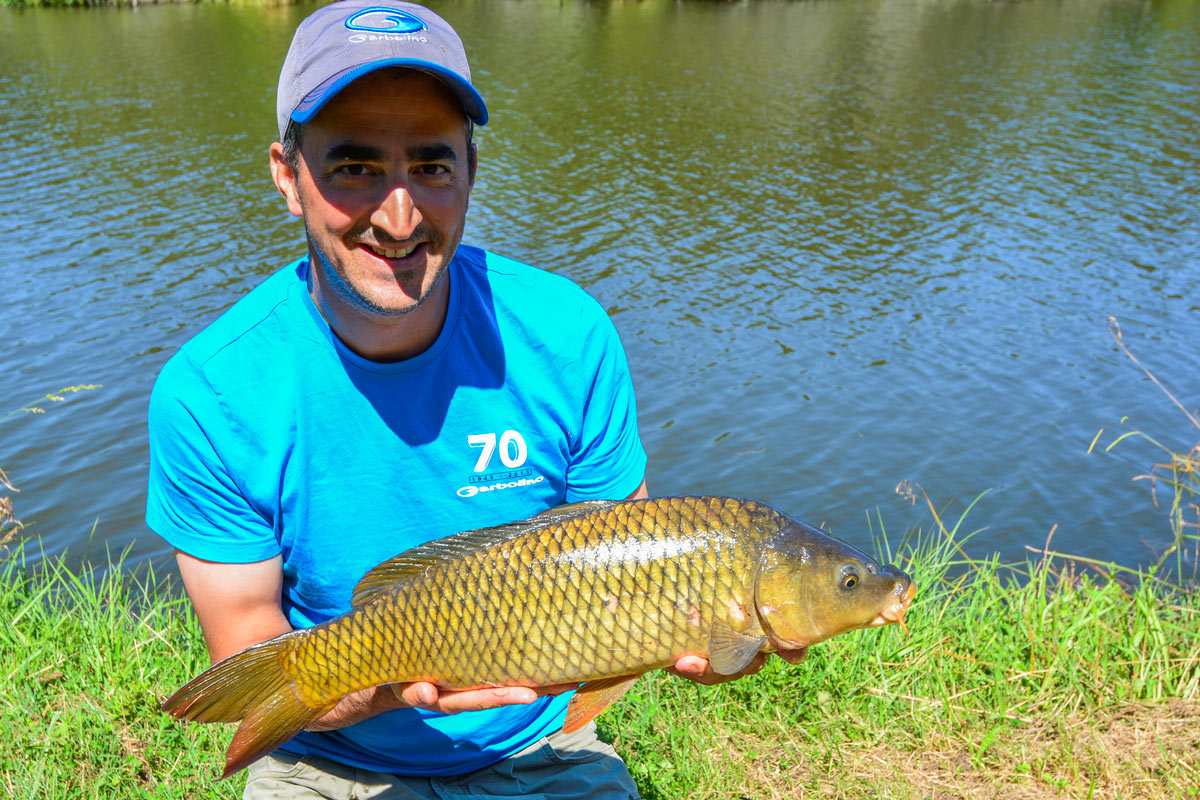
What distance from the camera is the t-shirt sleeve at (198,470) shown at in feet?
7.00

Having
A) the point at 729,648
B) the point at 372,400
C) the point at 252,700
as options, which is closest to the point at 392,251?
the point at 372,400

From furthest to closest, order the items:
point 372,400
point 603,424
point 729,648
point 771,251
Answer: point 771,251 → point 603,424 → point 372,400 → point 729,648

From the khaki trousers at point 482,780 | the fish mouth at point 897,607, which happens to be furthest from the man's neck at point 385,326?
the fish mouth at point 897,607

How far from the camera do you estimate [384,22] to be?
6.94ft

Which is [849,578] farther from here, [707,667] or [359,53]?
[359,53]

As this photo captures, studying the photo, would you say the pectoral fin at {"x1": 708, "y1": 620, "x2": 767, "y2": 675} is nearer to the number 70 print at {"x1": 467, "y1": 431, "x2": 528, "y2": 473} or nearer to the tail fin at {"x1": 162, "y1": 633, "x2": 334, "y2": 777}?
the number 70 print at {"x1": 467, "y1": 431, "x2": 528, "y2": 473}

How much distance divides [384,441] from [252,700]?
1.87 ft

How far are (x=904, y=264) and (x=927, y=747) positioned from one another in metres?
9.06

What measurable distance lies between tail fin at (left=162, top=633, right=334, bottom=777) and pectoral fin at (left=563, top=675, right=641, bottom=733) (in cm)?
47

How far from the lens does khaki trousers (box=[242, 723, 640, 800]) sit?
→ 2387mm

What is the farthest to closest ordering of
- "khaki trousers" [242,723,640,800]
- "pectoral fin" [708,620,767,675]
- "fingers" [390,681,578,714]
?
1. "khaki trousers" [242,723,640,800]
2. "fingers" [390,681,578,714]
3. "pectoral fin" [708,620,767,675]

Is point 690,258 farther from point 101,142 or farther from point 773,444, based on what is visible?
point 101,142

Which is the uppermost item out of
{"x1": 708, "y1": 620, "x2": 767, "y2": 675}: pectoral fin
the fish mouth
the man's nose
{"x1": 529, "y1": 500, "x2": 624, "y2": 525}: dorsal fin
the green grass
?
the man's nose

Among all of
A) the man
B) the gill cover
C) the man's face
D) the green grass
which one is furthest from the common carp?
the green grass
